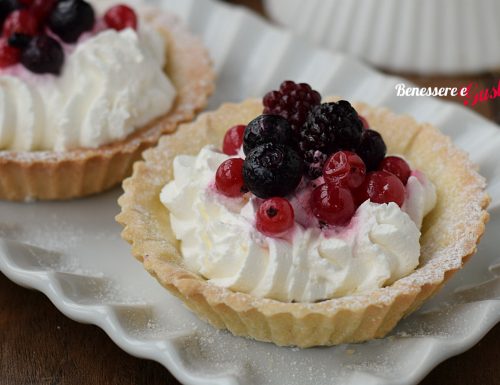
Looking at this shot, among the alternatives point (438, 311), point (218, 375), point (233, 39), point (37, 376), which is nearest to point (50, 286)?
point (37, 376)

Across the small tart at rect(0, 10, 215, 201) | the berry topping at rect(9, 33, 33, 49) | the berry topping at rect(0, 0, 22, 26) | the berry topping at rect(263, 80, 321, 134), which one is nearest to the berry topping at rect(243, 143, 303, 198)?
the berry topping at rect(263, 80, 321, 134)

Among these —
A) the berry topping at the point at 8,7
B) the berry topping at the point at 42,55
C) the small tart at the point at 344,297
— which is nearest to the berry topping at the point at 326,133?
the small tart at the point at 344,297

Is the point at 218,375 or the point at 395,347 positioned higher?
the point at 395,347

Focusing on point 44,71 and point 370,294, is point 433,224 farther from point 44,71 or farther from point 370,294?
point 44,71

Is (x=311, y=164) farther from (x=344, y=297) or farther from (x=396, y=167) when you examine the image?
(x=344, y=297)

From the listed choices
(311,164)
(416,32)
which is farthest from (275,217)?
(416,32)
